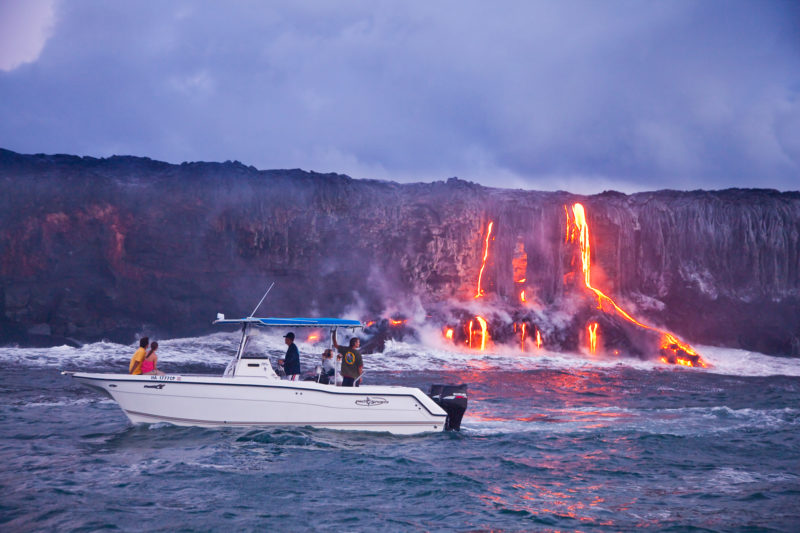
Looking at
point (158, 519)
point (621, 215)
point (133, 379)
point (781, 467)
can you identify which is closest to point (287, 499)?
point (158, 519)

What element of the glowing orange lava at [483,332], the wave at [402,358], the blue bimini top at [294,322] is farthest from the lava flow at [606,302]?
Answer: the blue bimini top at [294,322]

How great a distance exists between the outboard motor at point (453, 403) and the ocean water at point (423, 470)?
1.32 feet

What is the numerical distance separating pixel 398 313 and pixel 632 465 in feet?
82.2

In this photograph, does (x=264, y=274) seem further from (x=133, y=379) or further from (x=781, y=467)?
(x=781, y=467)

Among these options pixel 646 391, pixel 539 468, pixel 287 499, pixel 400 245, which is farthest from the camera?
pixel 400 245

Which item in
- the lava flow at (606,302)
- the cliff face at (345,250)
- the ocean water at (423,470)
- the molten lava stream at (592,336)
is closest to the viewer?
the ocean water at (423,470)

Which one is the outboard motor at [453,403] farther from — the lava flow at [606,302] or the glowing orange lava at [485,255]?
the glowing orange lava at [485,255]

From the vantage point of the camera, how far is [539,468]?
405 inches

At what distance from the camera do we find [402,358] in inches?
1157

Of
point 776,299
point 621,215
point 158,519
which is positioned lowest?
point 158,519

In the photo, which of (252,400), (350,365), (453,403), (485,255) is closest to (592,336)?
(485,255)

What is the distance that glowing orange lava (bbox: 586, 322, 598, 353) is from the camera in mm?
33406

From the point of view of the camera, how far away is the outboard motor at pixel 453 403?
1285 centimetres

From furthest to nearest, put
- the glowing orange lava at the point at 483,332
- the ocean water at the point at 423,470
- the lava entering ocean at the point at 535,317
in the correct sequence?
the glowing orange lava at the point at 483,332 < the lava entering ocean at the point at 535,317 < the ocean water at the point at 423,470
